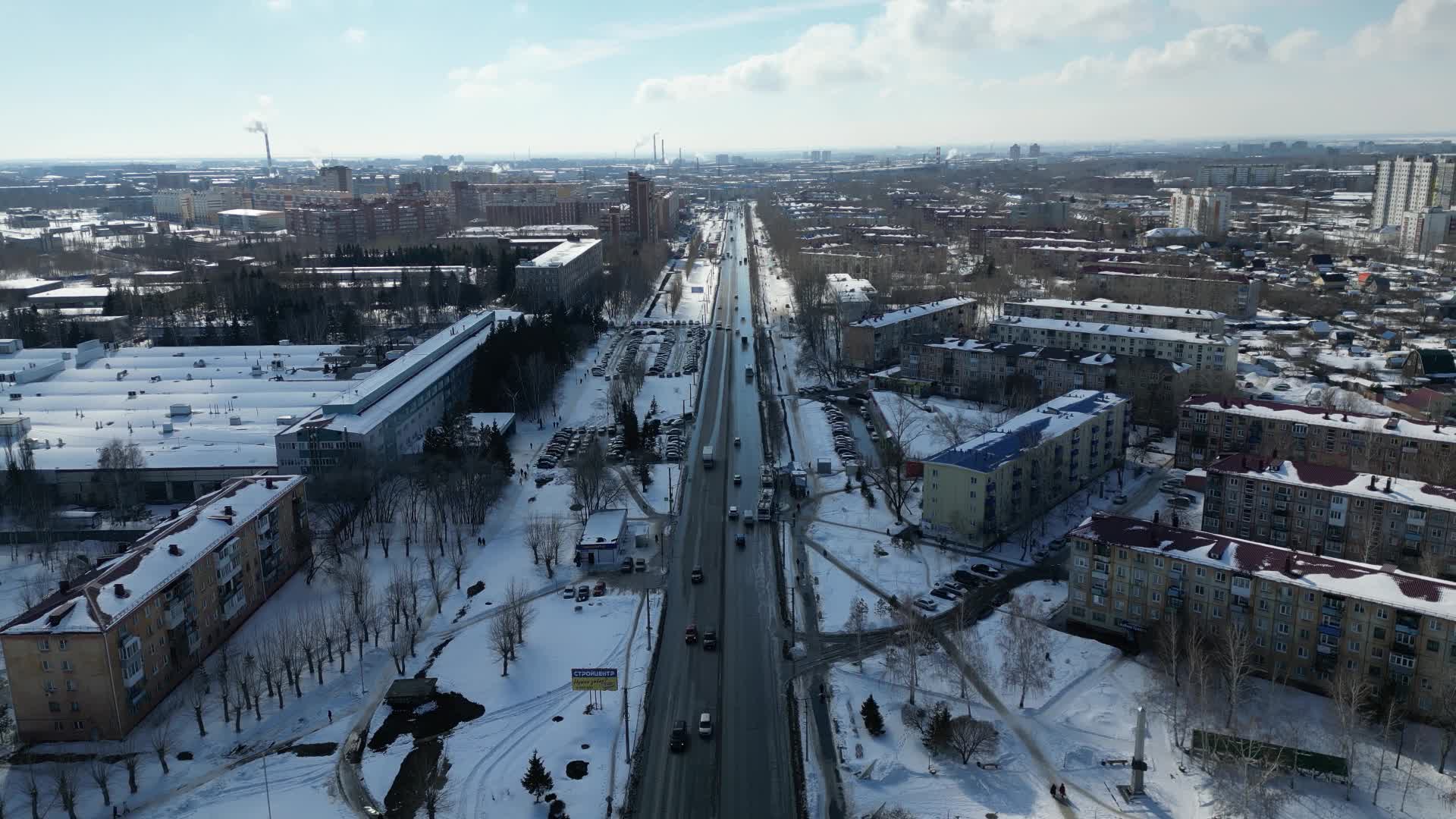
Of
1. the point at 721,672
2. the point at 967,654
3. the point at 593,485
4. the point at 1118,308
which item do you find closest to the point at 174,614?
the point at 721,672

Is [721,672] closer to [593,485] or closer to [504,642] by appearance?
[504,642]

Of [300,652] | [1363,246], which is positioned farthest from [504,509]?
[1363,246]

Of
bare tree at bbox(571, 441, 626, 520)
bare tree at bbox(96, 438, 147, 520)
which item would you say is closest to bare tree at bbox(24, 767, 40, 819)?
bare tree at bbox(96, 438, 147, 520)

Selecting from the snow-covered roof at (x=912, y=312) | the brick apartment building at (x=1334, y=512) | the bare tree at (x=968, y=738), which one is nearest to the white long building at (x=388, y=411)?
the snow-covered roof at (x=912, y=312)

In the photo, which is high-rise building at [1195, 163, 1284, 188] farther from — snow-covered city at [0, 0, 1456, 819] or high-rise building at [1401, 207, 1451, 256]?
snow-covered city at [0, 0, 1456, 819]

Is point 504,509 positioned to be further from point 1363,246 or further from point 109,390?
point 1363,246

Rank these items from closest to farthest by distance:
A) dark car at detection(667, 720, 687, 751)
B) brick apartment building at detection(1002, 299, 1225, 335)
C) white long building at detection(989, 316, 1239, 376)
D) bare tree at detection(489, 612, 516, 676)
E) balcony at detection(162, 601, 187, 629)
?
dark car at detection(667, 720, 687, 751), balcony at detection(162, 601, 187, 629), bare tree at detection(489, 612, 516, 676), white long building at detection(989, 316, 1239, 376), brick apartment building at detection(1002, 299, 1225, 335)
